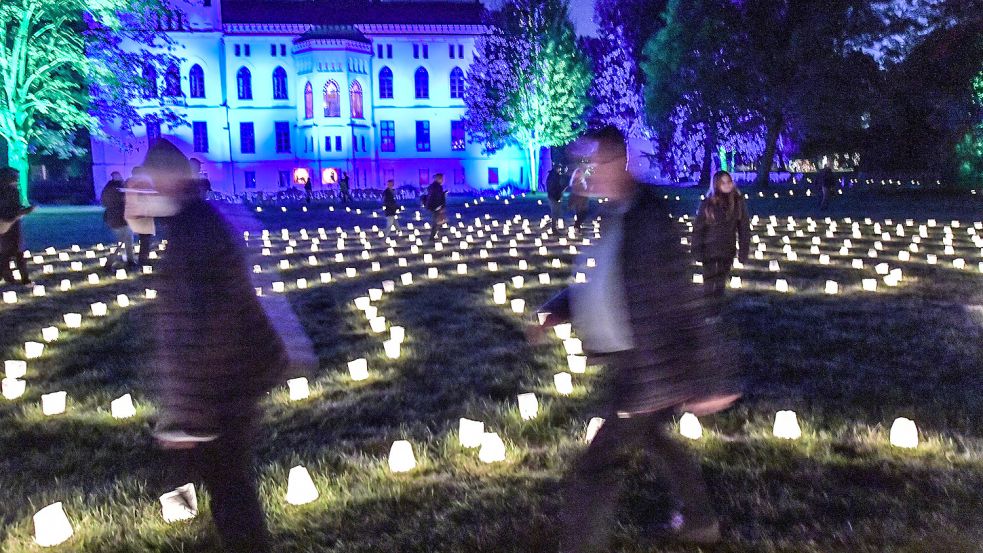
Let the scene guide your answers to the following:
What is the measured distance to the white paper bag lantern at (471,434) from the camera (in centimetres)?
511

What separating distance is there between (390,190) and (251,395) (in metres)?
16.7

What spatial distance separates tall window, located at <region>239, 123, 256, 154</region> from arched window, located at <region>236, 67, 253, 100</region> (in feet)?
6.44

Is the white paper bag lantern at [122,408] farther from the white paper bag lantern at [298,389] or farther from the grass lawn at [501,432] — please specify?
the white paper bag lantern at [298,389]

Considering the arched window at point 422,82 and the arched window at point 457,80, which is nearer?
the arched window at point 422,82

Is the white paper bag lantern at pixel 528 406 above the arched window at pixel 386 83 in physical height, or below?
below

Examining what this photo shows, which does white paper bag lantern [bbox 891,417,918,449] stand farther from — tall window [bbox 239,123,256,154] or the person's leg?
tall window [bbox 239,123,256,154]

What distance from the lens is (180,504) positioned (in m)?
4.10

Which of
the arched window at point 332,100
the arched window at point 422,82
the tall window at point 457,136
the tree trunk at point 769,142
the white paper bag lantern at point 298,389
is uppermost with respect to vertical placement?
the arched window at point 422,82

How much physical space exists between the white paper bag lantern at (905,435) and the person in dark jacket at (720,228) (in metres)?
4.01

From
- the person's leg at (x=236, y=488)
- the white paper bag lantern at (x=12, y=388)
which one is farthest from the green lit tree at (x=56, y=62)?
the person's leg at (x=236, y=488)

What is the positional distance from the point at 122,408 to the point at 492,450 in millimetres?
3002

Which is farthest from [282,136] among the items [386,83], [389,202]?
[389,202]

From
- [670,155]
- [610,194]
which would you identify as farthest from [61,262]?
[670,155]

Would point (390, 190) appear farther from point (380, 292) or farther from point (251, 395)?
point (251, 395)
